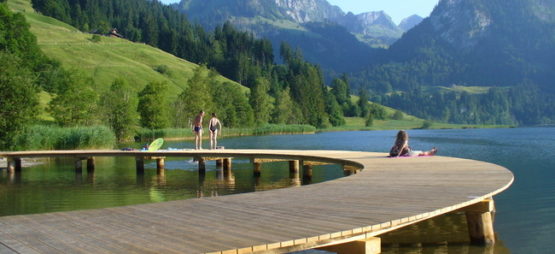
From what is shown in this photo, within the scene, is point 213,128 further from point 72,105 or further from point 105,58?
point 105,58

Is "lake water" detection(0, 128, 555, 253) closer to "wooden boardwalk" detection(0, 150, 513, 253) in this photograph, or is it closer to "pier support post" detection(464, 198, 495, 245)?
"pier support post" detection(464, 198, 495, 245)

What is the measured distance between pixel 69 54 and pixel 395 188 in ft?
400

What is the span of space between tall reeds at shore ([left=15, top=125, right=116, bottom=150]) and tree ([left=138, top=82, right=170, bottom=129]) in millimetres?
35322

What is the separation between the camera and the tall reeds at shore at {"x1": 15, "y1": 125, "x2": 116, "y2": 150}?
122 ft

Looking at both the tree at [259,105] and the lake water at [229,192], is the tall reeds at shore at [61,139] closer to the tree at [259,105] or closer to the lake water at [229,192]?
the lake water at [229,192]

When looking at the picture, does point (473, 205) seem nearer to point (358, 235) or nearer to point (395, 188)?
point (395, 188)

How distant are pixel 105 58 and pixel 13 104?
95.7 metres

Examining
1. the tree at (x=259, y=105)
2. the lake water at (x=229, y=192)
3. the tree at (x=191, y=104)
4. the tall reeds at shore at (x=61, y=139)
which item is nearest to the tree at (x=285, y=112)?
the tree at (x=259, y=105)

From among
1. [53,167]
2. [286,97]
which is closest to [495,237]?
[53,167]

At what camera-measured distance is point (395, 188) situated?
12.4 meters

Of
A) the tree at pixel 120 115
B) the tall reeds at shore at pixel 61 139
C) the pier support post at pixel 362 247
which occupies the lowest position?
the pier support post at pixel 362 247

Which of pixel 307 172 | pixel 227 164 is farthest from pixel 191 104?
pixel 307 172

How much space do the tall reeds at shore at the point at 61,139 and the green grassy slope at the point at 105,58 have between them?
65.1 metres

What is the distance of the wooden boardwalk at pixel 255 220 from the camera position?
7062 millimetres
